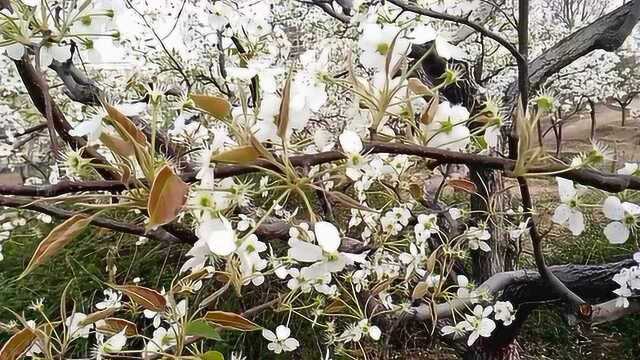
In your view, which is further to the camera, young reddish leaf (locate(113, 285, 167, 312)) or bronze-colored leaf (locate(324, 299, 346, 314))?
bronze-colored leaf (locate(324, 299, 346, 314))

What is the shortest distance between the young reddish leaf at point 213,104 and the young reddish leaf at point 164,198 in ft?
0.21

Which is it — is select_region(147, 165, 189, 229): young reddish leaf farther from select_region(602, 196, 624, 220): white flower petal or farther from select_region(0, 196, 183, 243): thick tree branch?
select_region(602, 196, 624, 220): white flower petal

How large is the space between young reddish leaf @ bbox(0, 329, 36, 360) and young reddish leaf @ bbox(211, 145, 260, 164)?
30 centimetres

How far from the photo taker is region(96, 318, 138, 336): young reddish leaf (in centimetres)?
74

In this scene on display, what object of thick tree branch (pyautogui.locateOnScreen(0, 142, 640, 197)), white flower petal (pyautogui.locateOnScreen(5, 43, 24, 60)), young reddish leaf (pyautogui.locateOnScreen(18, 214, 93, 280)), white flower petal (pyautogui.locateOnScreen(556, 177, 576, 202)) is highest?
white flower petal (pyautogui.locateOnScreen(5, 43, 24, 60))

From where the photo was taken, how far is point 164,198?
36cm

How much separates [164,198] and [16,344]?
294 millimetres

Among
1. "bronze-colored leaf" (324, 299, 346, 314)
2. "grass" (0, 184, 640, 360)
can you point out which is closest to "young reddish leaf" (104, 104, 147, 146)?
"bronze-colored leaf" (324, 299, 346, 314)

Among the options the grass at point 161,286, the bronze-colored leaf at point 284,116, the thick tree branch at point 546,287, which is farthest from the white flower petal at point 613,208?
the grass at point 161,286

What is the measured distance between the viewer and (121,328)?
76cm

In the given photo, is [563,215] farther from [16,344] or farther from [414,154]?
[16,344]

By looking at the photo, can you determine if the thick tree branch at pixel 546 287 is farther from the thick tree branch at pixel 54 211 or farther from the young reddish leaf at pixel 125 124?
the young reddish leaf at pixel 125 124

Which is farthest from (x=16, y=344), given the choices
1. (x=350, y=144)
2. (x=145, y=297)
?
(x=350, y=144)

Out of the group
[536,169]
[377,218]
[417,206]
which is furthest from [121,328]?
[417,206]
